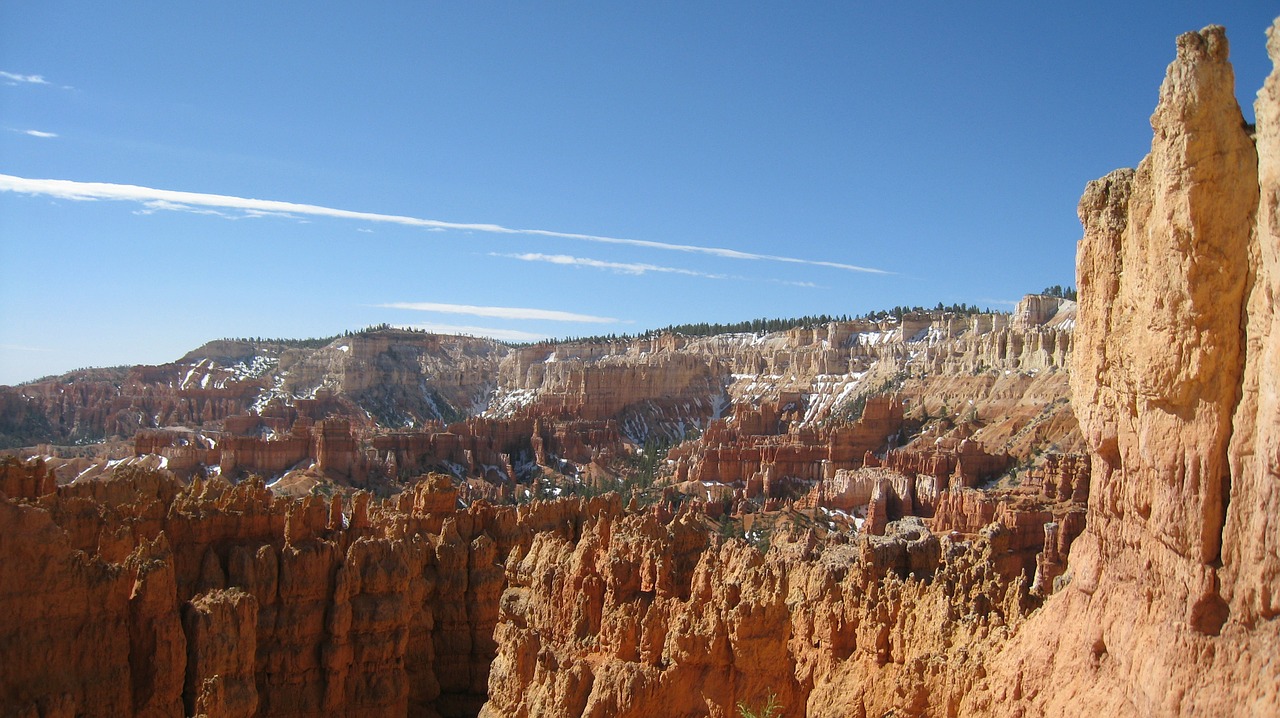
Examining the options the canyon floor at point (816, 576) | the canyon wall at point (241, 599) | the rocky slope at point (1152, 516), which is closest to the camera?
the rocky slope at point (1152, 516)

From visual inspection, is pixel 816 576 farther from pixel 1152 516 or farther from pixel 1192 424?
pixel 1192 424

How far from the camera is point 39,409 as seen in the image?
104125 mm

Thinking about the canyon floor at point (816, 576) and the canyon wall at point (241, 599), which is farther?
the canyon wall at point (241, 599)

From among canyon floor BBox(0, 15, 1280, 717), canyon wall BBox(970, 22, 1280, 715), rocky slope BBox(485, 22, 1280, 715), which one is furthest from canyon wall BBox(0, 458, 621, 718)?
canyon wall BBox(970, 22, 1280, 715)

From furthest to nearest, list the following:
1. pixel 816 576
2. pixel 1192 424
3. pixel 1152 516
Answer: pixel 816 576
pixel 1152 516
pixel 1192 424

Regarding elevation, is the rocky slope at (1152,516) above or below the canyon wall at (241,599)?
above

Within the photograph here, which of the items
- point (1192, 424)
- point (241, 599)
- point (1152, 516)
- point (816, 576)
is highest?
point (1192, 424)

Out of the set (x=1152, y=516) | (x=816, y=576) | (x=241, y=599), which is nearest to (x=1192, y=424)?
(x=1152, y=516)

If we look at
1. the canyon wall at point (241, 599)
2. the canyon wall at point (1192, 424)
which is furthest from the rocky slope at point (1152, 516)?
the canyon wall at point (241, 599)

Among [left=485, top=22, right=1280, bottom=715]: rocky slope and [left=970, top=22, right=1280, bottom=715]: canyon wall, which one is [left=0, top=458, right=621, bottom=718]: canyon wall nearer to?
[left=485, top=22, right=1280, bottom=715]: rocky slope

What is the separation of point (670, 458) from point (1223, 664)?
76532mm

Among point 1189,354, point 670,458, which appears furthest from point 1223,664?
point 670,458

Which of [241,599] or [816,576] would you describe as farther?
[816,576]

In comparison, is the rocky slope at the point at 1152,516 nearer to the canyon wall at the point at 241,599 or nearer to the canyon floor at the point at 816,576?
the canyon floor at the point at 816,576
